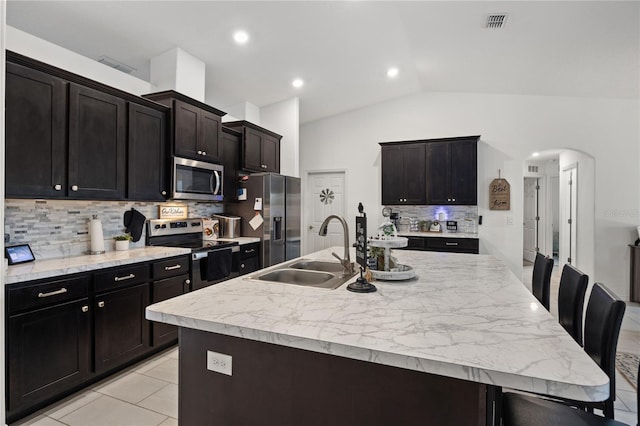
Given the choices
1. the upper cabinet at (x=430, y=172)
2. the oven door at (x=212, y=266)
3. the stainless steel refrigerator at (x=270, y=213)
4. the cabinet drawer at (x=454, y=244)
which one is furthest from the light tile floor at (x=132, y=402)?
the upper cabinet at (x=430, y=172)

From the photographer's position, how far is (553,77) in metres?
4.22

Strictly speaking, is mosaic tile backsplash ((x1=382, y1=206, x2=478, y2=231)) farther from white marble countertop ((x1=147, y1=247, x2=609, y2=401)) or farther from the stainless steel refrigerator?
white marble countertop ((x1=147, y1=247, x2=609, y2=401))

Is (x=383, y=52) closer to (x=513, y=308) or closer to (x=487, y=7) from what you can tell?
(x=487, y=7)

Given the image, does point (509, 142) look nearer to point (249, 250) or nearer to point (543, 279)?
point (543, 279)

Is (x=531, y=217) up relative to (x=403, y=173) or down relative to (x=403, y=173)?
down

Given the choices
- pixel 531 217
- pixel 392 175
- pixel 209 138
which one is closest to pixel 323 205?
pixel 392 175

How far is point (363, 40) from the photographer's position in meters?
3.74

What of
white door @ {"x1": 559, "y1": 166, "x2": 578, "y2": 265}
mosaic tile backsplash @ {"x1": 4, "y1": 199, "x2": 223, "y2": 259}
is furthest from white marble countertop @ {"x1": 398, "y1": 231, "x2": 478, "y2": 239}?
mosaic tile backsplash @ {"x1": 4, "y1": 199, "x2": 223, "y2": 259}

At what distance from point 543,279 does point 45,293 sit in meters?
3.16

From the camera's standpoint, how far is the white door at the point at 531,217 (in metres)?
7.94

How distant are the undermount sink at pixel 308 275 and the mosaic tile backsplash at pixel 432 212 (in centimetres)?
348

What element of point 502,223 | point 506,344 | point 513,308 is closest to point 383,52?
point 502,223

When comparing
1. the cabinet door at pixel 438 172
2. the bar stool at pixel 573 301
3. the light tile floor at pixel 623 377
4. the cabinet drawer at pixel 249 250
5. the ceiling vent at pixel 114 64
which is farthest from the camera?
the cabinet door at pixel 438 172

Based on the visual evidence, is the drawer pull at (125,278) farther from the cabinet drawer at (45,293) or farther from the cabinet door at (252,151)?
the cabinet door at (252,151)
